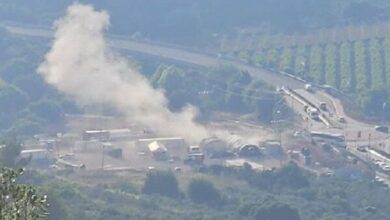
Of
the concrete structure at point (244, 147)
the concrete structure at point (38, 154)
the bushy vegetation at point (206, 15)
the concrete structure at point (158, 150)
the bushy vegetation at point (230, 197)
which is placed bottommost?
the bushy vegetation at point (230, 197)

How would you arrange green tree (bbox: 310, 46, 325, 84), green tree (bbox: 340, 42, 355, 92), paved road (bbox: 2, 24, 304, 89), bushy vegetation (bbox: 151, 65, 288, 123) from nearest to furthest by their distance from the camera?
bushy vegetation (bbox: 151, 65, 288, 123) < green tree (bbox: 340, 42, 355, 92) < green tree (bbox: 310, 46, 325, 84) < paved road (bbox: 2, 24, 304, 89)

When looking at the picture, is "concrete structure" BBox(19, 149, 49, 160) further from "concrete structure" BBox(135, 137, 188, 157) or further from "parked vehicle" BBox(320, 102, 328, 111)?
"parked vehicle" BBox(320, 102, 328, 111)

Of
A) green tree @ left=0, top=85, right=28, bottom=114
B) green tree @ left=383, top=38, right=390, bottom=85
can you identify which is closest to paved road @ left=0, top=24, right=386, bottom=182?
green tree @ left=383, top=38, right=390, bottom=85

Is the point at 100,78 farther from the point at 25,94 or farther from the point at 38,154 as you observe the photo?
the point at 38,154

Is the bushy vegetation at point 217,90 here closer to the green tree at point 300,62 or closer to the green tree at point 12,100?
the green tree at point 300,62

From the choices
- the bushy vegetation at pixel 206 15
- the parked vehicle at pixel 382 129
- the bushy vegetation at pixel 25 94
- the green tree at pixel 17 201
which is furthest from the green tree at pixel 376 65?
the green tree at pixel 17 201

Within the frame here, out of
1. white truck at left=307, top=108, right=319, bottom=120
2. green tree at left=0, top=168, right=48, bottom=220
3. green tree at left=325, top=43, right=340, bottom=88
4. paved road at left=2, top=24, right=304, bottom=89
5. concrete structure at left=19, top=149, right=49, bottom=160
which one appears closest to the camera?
green tree at left=0, top=168, right=48, bottom=220
